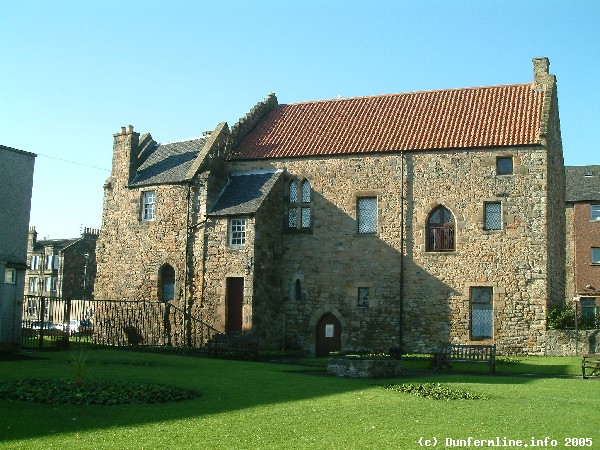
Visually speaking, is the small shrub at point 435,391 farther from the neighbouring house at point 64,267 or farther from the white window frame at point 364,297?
the neighbouring house at point 64,267

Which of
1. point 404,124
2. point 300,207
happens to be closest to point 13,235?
point 300,207

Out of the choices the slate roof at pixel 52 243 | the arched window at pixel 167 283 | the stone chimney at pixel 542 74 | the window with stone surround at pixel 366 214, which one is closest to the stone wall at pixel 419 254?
the window with stone surround at pixel 366 214

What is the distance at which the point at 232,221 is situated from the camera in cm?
3409

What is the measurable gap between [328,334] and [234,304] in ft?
15.4

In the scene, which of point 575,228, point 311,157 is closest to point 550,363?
point 311,157

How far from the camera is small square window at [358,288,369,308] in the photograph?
34.0m

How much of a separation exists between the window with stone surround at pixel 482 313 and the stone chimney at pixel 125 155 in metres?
18.5

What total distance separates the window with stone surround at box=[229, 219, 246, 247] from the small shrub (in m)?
16.6

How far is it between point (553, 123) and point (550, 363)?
12.9m

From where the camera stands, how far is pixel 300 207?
35844 millimetres

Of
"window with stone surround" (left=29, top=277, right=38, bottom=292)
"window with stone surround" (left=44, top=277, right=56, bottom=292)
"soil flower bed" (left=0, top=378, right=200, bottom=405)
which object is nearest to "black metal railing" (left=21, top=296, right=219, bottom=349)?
"soil flower bed" (left=0, top=378, right=200, bottom=405)

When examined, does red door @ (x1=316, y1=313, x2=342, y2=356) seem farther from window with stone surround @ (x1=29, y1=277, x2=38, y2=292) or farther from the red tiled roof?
window with stone surround @ (x1=29, y1=277, x2=38, y2=292)

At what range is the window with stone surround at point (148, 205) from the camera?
122 feet

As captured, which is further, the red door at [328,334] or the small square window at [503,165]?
the red door at [328,334]
